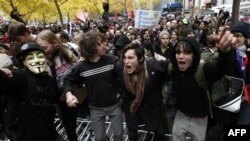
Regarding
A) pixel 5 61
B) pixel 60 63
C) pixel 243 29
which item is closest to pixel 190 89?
pixel 243 29

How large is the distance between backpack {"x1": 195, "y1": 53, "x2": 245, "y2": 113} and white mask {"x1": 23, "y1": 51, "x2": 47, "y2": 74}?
157 centimetres

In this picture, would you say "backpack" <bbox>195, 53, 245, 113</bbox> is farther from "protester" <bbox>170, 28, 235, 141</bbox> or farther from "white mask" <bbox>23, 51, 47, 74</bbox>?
"white mask" <bbox>23, 51, 47, 74</bbox>

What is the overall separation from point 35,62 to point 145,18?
24.5ft

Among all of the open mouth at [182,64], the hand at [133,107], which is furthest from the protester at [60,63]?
the open mouth at [182,64]

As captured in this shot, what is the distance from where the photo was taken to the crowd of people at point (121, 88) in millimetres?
4082

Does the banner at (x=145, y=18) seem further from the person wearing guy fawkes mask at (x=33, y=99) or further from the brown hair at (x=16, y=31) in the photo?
the person wearing guy fawkes mask at (x=33, y=99)

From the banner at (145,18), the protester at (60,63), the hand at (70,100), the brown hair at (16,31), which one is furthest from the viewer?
the banner at (145,18)

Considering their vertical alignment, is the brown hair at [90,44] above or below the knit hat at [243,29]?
below

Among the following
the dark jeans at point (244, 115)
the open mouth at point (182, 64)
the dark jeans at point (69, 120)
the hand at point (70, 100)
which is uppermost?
the open mouth at point (182, 64)

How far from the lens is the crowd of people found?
408 centimetres

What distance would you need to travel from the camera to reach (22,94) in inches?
158

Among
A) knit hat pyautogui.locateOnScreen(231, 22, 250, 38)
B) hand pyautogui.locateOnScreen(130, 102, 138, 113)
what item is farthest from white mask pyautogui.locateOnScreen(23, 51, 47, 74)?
knit hat pyautogui.locateOnScreen(231, 22, 250, 38)

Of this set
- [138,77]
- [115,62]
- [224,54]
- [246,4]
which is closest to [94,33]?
[115,62]

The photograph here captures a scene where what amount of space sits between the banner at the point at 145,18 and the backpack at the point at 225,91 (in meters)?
7.02
